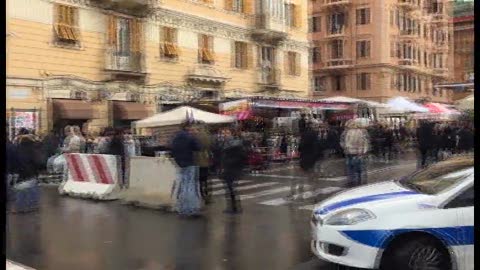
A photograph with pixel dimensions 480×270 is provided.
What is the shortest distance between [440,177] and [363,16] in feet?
18.4

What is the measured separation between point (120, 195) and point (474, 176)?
7768 mm

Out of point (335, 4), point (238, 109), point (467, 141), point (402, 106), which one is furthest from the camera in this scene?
point (238, 109)

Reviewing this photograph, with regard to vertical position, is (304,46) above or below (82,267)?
above

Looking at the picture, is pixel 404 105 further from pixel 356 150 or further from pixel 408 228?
pixel 408 228

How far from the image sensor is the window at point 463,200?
5035mm

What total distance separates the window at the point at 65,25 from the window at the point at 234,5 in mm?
4644

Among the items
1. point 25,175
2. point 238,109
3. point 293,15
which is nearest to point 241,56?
point 238,109

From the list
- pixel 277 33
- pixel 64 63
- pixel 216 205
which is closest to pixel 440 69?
pixel 216 205

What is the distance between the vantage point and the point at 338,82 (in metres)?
13.3

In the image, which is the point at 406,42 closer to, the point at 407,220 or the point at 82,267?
the point at 407,220

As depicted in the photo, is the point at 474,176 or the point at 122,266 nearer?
the point at 474,176

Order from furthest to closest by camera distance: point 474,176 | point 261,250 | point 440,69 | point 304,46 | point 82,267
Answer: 1. point 304,46
2. point 440,69
3. point 261,250
4. point 82,267
5. point 474,176

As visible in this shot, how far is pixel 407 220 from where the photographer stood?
5203 millimetres

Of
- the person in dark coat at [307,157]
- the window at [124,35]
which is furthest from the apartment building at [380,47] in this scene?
the window at [124,35]
